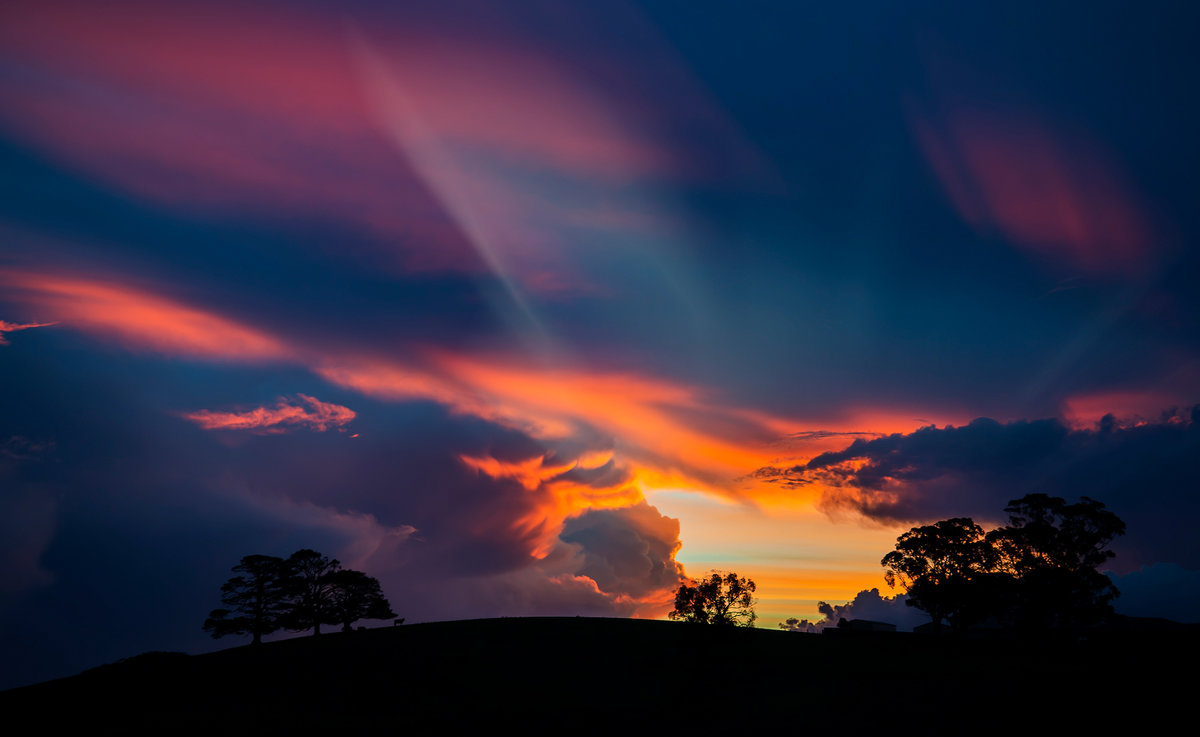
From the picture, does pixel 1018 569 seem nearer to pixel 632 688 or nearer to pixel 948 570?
pixel 948 570

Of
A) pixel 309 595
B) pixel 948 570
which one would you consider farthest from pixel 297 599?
pixel 948 570

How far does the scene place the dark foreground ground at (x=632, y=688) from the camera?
55.7 metres

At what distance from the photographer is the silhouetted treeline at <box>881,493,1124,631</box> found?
9819cm

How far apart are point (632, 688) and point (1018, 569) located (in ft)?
224

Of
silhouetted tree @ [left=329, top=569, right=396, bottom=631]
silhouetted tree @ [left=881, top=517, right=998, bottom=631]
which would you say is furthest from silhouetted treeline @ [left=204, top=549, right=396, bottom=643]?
silhouetted tree @ [left=881, top=517, right=998, bottom=631]

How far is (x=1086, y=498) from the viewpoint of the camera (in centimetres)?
10019

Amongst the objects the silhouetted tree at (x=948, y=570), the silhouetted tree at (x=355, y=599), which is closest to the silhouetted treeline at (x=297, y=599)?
the silhouetted tree at (x=355, y=599)

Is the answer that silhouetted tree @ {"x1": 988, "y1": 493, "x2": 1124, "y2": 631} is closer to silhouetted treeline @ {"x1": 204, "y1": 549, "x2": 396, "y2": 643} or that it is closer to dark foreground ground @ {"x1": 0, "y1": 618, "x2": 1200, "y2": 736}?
dark foreground ground @ {"x1": 0, "y1": 618, "x2": 1200, "y2": 736}

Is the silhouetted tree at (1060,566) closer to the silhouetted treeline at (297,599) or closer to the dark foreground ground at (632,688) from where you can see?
the dark foreground ground at (632,688)

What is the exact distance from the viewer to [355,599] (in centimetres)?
11094

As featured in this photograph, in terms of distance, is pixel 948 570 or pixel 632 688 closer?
pixel 632 688

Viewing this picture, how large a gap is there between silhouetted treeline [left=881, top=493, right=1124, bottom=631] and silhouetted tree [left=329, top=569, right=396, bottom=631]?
278 ft

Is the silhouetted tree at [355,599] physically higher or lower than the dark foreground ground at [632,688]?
higher

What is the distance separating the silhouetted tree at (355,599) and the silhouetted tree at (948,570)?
84.8 meters
